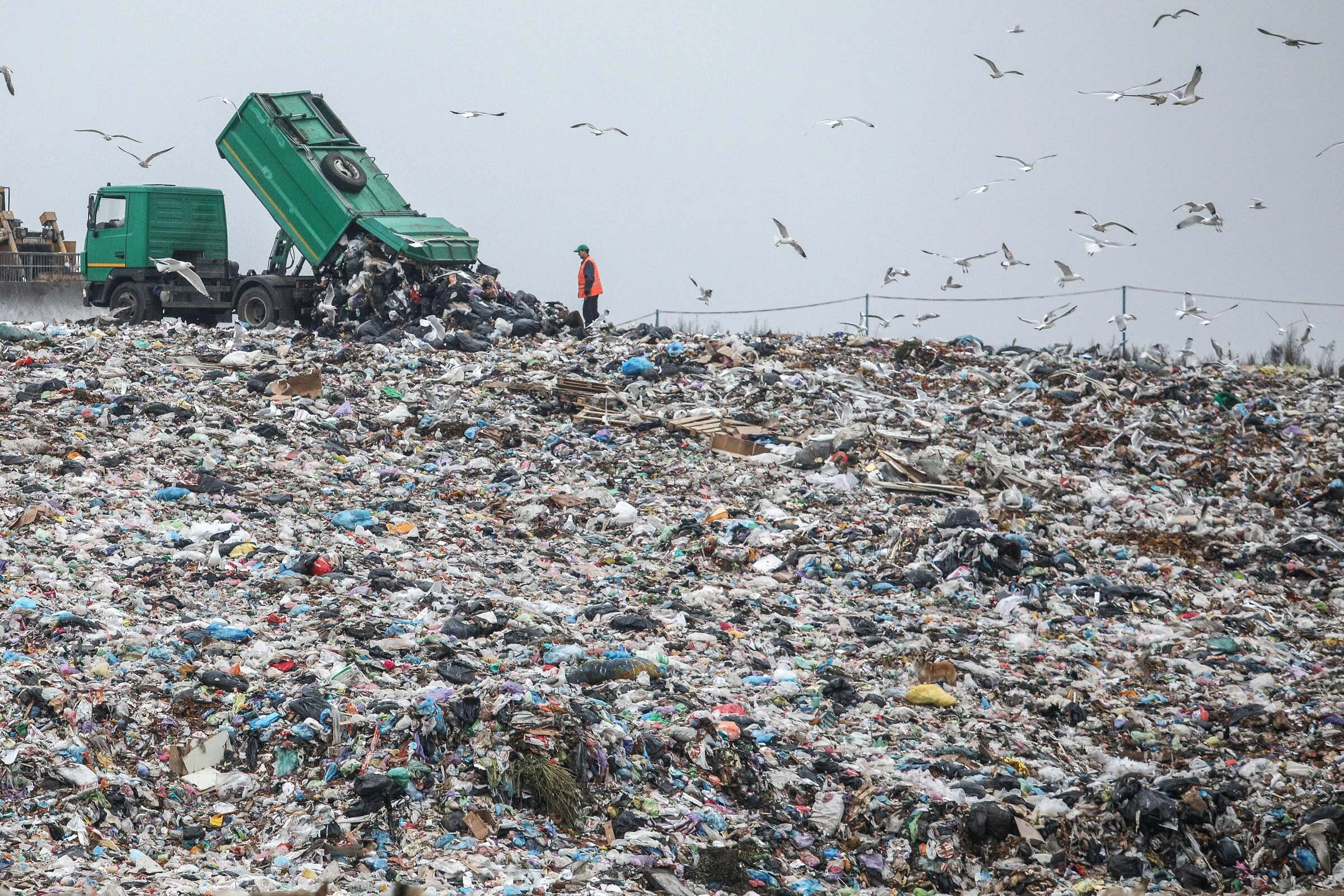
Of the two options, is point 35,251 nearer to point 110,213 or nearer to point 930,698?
point 110,213

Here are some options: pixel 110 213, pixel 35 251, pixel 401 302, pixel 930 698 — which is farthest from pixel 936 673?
pixel 35 251

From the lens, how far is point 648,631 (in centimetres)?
599

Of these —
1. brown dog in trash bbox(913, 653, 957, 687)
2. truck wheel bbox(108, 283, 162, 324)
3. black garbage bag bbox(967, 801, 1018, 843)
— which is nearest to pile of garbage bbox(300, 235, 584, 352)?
truck wheel bbox(108, 283, 162, 324)

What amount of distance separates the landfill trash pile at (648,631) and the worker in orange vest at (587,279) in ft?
9.29

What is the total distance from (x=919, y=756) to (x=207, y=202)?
480 inches

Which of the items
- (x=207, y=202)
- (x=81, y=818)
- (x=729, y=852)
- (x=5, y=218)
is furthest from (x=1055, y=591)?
(x=5, y=218)

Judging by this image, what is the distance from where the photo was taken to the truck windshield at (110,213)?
46.4 feet

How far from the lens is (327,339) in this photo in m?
12.0

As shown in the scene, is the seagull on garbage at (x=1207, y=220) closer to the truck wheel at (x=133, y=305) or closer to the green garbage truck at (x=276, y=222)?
the green garbage truck at (x=276, y=222)

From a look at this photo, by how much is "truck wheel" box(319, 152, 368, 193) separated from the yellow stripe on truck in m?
0.69

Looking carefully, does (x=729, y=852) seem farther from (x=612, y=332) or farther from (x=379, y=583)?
(x=612, y=332)

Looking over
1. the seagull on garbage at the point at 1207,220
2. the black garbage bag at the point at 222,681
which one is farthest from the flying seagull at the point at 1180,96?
the black garbage bag at the point at 222,681

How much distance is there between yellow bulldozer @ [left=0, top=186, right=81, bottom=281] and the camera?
20.3 meters

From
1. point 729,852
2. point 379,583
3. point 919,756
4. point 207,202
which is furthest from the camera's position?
point 207,202
